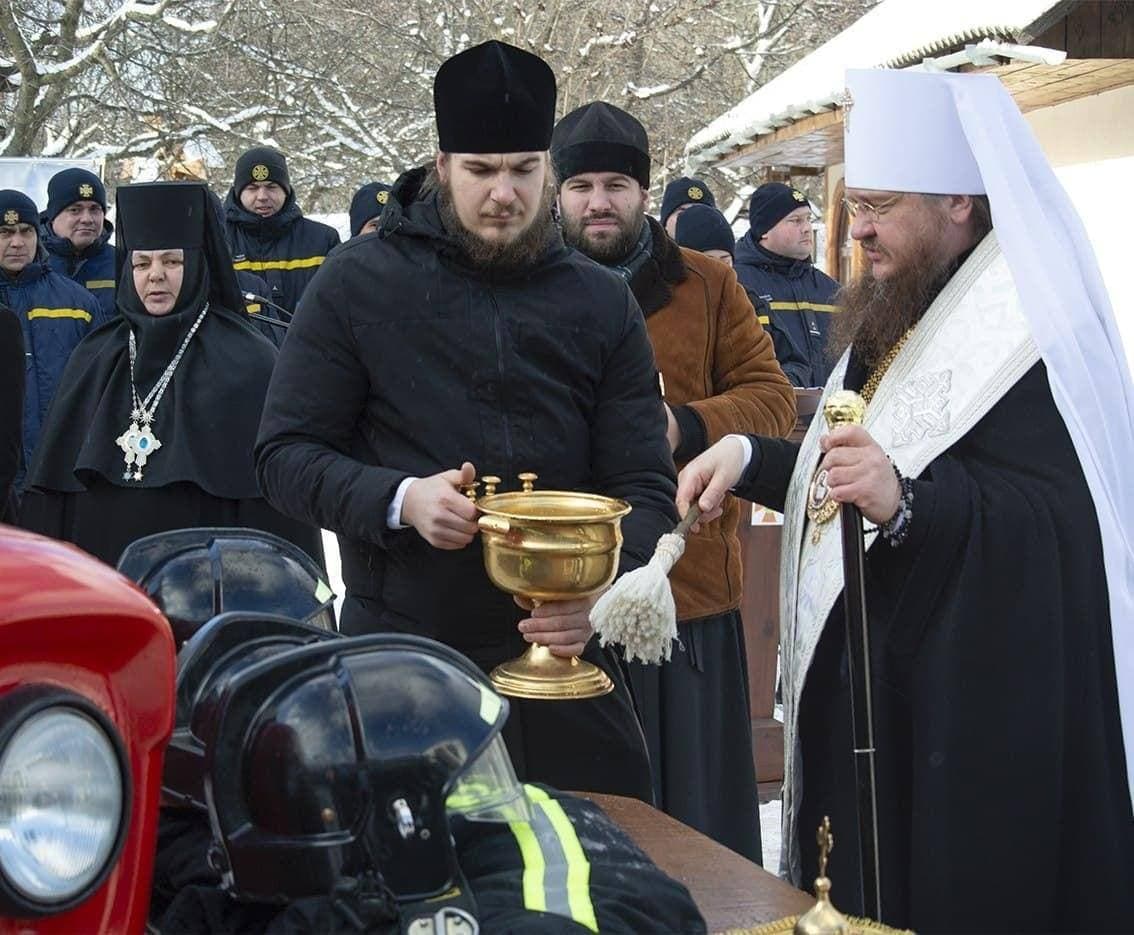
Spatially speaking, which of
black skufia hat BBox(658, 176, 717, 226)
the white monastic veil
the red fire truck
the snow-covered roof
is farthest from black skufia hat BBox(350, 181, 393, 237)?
the red fire truck

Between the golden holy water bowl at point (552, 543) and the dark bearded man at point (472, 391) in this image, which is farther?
the dark bearded man at point (472, 391)

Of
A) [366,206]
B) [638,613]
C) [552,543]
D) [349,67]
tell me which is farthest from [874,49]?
[349,67]

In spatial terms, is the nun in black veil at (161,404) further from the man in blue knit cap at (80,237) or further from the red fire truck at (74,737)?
the red fire truck at (74,737)

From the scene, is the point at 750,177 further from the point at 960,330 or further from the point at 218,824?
the point at 218,824

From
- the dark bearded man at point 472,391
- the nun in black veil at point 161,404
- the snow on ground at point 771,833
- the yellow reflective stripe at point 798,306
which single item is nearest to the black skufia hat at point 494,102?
the dark bearded man at point 472,391

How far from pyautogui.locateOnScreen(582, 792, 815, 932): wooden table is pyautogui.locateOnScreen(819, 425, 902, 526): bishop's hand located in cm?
74

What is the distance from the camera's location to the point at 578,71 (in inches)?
887

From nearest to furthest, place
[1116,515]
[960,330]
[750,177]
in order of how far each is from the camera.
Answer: [1116,515] → [960,330] → [750,177]

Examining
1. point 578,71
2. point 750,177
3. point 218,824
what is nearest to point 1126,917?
point 218,824

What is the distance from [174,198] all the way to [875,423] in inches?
113

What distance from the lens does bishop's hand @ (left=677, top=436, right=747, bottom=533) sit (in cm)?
325

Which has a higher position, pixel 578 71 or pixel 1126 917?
pixel 578 71

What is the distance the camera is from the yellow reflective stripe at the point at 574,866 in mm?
1589

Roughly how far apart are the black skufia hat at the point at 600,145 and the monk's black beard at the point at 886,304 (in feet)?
3.24
